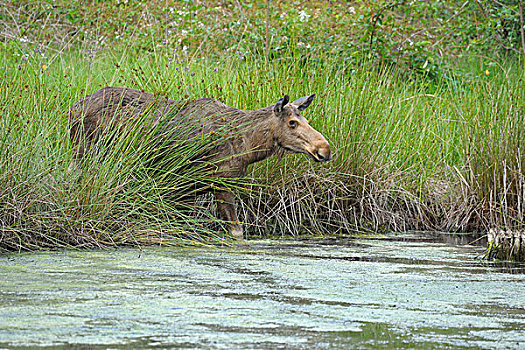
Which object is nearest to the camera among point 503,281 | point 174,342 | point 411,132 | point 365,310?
point 174,342

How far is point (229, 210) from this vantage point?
7.28 metres

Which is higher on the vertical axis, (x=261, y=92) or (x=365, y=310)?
(x=261, y=92)

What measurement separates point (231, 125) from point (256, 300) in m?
3.15

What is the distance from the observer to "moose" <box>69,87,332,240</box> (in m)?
7.14

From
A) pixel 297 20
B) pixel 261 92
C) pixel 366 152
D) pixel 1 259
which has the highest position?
pixel 297 20

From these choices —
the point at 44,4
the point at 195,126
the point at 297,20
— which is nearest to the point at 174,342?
the point at 195,126

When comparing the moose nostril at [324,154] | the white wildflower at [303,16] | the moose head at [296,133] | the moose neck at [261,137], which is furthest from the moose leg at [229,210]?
the white wildflower at [303,16]

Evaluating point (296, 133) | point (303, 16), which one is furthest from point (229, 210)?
point (303, 16)

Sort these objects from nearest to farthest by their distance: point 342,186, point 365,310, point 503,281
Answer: point 365,310
point 503,281
point 342,186

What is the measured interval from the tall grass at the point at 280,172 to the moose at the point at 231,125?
0.73ft

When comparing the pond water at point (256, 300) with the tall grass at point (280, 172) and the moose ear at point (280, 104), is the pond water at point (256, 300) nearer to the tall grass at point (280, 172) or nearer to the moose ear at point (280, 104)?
the tall grass at point (280, 172)

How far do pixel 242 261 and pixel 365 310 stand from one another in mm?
1799

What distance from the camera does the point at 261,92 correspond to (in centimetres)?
841

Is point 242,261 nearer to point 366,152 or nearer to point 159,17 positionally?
point 366,152
